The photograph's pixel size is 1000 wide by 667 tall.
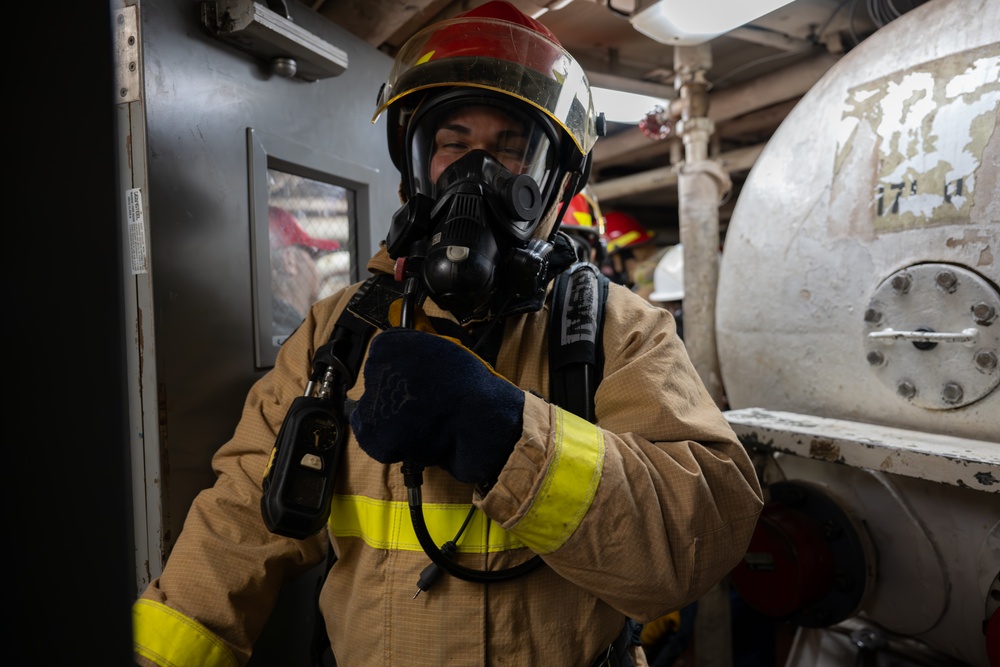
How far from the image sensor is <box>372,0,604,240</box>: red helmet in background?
1.36 meters

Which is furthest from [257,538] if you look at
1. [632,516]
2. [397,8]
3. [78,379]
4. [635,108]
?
[635,108]

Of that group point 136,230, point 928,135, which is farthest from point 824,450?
point 136,230

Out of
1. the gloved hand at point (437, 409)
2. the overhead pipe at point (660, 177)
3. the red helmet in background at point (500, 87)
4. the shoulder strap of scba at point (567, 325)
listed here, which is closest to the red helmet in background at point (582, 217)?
the overhead pipe at point (660, 177)

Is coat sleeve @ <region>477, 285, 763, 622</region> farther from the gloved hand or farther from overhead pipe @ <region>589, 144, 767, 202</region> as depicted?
overhead pipe @ <region>589, 144, 767, 202</region>

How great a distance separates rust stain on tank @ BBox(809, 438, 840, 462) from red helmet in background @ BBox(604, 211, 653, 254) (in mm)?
5314

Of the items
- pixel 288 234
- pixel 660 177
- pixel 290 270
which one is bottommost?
pixel 290 270

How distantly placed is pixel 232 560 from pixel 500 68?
112 cm

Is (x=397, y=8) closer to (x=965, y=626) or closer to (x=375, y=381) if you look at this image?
(x=375, y=381)

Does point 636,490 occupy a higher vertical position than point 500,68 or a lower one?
lower

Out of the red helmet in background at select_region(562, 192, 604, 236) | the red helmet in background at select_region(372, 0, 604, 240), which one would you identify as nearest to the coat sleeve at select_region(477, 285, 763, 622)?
the red helmet in background at select_region(372, 0, 604, 240)

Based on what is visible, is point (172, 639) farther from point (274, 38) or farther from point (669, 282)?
point (669, 282)

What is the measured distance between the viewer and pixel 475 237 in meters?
1.17

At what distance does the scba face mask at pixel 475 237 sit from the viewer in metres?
1.11

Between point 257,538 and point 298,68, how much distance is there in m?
1.30
